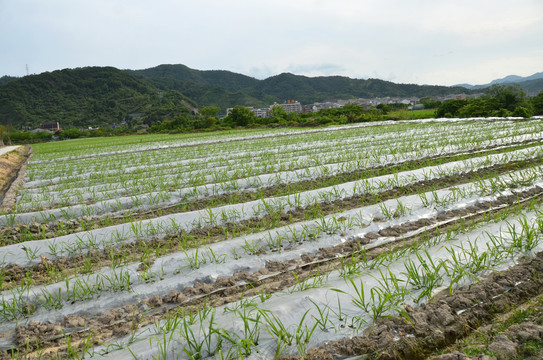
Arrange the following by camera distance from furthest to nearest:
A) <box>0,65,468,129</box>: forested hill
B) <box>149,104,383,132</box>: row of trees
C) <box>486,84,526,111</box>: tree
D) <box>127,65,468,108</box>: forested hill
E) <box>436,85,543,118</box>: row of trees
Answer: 1. <box>127,65,468,108</box>: forested hill
2. <box>0,65,468,129</box>: forested hill
3. <box>149,104,383,132</box>: row of trees
4. <box>486,84,526,111</box>: tree
5. <box>436,85,543,118</box>: row of trees

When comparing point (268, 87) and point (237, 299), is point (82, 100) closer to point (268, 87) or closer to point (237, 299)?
point (268, 87)

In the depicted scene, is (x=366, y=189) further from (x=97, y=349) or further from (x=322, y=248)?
(x=97, y=349)

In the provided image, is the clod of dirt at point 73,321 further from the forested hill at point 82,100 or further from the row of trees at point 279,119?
the forested hill at point 82,100

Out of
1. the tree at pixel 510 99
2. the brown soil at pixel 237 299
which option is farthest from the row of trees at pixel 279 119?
the brown soil at pixel 237 299

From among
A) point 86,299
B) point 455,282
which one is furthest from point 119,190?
point 455,282

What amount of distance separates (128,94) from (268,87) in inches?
2376

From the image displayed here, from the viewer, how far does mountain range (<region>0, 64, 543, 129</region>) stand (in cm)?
6856

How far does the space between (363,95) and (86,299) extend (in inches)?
4840

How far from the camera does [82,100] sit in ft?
262

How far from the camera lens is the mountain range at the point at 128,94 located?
2699 inches

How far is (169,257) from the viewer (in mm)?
2945

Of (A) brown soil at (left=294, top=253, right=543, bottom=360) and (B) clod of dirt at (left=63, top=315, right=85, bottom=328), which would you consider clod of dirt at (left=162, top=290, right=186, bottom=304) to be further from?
(A) brown soil at (left=294, top=253, right=543, bottom=360)

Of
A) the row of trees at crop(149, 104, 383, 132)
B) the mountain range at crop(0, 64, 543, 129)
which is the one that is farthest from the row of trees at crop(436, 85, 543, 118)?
Answer: the mountain range at crop(0, 64, 543, 129)

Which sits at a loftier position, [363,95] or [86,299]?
[363,95]
